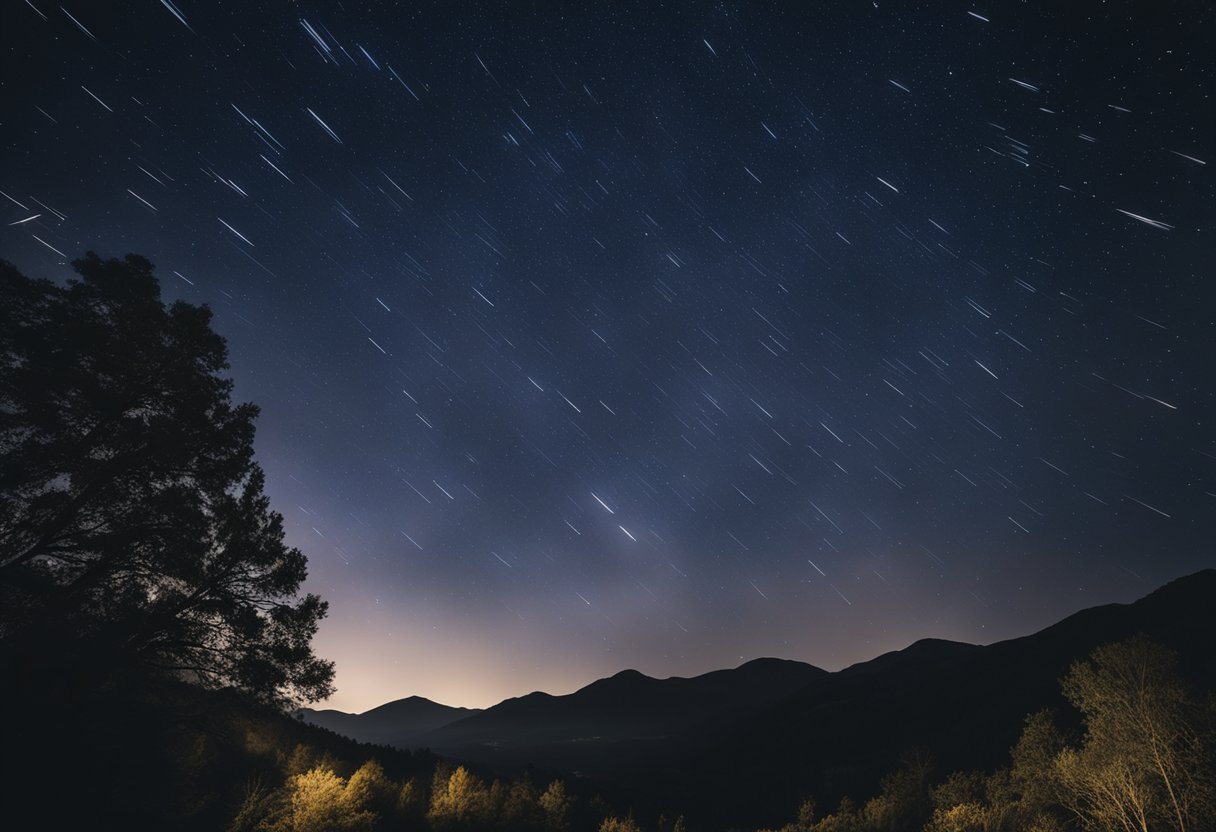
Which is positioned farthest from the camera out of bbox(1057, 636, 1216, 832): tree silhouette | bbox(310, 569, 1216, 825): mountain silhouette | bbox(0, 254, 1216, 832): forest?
bbox(310, 569, 1216, 825): mountain silhouette

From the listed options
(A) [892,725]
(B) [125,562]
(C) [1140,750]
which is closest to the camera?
(B) [125,562]

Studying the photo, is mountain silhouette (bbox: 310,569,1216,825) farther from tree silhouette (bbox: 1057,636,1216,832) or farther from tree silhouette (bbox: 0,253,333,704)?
tree silhouette (bbox: 0,253,333,704)

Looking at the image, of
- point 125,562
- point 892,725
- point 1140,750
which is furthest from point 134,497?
point 892,725

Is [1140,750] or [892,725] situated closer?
[1140,750]

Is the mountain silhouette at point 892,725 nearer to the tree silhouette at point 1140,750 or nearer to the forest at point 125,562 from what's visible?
the tree silhouette at point 1140,750

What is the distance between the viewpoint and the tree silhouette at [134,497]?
9.69 meters

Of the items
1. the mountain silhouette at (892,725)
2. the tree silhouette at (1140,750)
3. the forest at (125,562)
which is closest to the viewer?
the forest at (125,562)

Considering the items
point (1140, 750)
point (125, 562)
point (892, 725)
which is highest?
point (125, 562)

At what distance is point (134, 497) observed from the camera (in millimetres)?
10789

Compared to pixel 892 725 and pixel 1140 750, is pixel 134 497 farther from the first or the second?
pixel 892 725

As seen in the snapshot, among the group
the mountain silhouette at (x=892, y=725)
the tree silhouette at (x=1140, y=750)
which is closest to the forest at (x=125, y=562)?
the tree silhouette at (x=1140, y=750)

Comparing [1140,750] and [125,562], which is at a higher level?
[125,562]

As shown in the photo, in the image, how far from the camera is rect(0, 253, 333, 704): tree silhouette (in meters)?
9.69

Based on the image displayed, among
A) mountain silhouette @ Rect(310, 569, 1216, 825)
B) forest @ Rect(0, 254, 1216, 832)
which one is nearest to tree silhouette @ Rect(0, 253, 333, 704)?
forest @ Rect(0, 254, 1216, 832)
